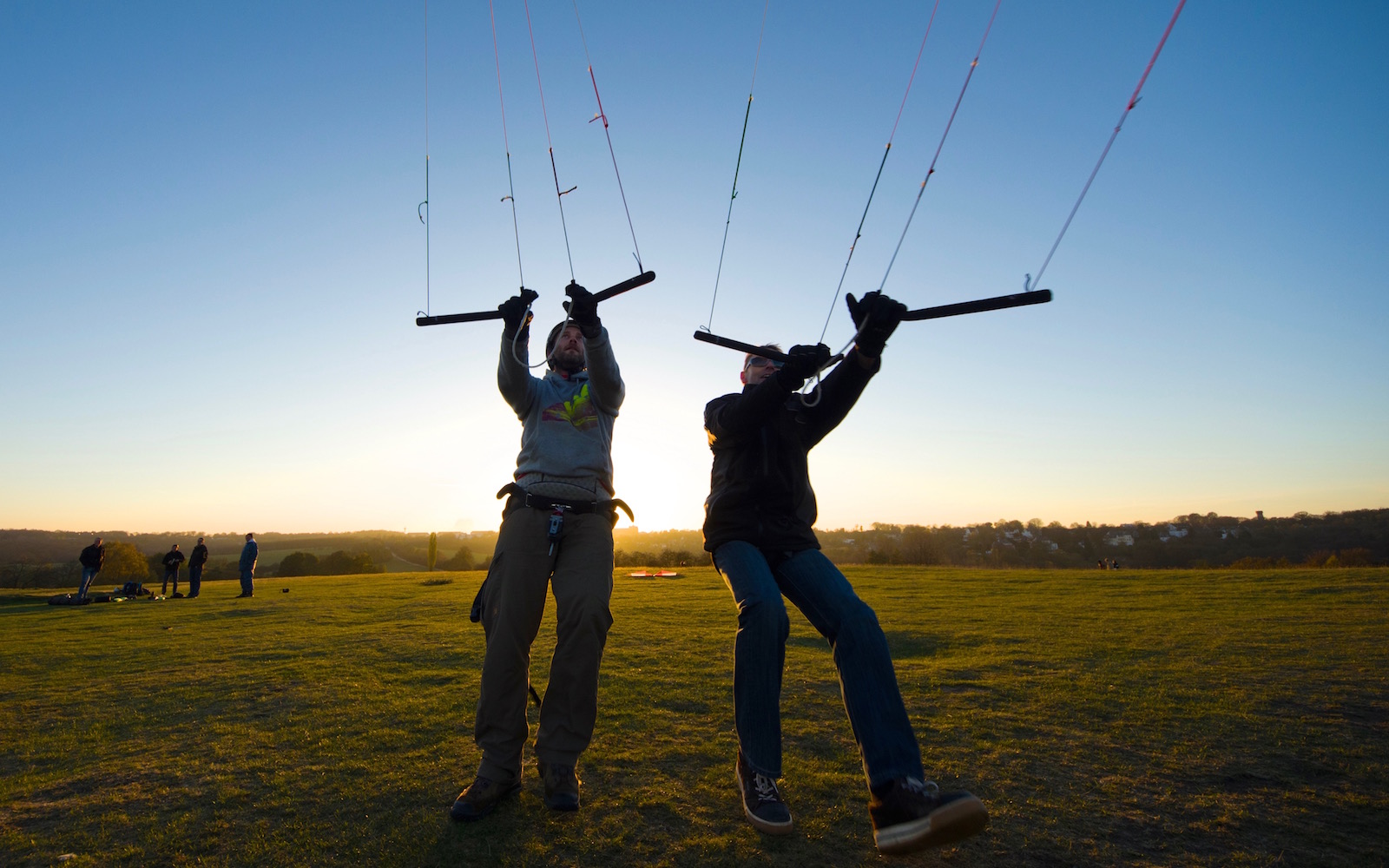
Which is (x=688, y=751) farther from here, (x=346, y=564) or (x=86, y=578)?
(x=346, y=564)

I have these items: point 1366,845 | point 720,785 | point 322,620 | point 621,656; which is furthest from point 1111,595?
point 322,620

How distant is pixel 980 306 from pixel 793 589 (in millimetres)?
1698

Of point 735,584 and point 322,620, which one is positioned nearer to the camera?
point 735,584

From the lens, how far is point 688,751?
152 inches

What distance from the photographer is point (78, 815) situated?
2.96 meters

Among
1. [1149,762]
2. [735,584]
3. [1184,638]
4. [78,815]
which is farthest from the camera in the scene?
[1184,638]

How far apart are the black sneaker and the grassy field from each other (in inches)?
2.4

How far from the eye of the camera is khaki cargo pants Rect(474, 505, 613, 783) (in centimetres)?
321

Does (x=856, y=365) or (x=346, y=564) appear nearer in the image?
(x=856, y=365)

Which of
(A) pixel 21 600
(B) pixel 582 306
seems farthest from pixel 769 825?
(A) pixel 21 600

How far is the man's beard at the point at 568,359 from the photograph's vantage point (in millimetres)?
4062

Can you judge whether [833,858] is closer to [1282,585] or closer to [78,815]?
[78,815]

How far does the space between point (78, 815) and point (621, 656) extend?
446 centimetres

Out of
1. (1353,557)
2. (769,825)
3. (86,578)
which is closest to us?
(769,825)
